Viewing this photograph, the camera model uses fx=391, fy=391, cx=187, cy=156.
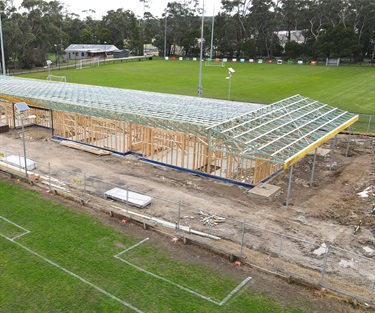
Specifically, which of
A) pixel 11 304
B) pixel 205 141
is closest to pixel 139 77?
pixel 205 141

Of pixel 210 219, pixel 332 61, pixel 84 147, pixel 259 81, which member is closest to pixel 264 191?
pixel 210 219

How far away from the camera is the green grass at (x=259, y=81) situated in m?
52.7

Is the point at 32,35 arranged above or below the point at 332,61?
above

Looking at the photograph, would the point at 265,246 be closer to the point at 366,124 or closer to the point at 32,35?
the point at 366,124

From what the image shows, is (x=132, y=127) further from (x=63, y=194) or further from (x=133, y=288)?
(x=133, y=288)

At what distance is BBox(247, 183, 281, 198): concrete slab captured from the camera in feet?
74.4

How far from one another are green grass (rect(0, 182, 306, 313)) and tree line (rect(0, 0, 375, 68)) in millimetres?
67541

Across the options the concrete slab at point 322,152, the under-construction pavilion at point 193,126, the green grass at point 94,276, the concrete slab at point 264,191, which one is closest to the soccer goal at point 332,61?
the under-construction pavilion at point 193,126

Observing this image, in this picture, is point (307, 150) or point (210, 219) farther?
point (307, 150)

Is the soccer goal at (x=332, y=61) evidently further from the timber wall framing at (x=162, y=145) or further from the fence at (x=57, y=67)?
the timber wall framing at (x=162, y=145)

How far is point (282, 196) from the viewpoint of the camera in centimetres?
2284

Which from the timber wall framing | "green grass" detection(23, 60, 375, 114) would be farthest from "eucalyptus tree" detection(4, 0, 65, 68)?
the timber wall framing

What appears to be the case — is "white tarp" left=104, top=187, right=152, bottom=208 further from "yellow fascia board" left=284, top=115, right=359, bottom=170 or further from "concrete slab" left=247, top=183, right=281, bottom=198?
"yellow fascia board" left=284, top=115, right=359, bottom=170

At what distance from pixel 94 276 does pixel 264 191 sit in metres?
11.7
